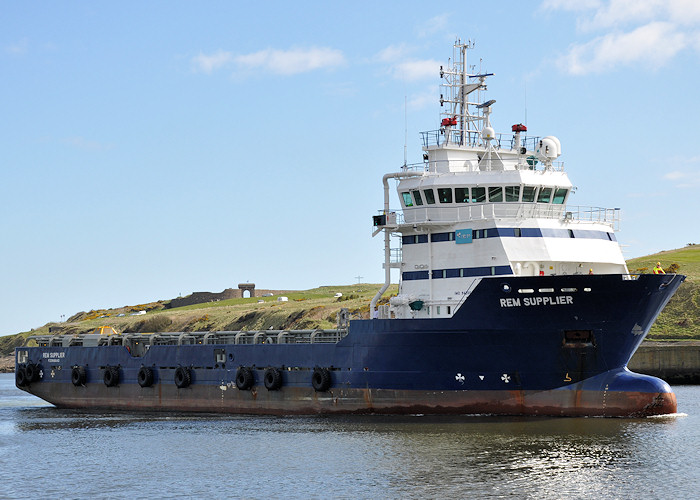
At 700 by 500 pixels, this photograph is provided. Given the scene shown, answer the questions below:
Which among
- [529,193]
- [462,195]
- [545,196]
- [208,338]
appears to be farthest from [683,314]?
[208,338]

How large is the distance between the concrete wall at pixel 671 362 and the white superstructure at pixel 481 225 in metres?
20.7

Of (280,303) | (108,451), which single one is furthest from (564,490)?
Result: (280,303)

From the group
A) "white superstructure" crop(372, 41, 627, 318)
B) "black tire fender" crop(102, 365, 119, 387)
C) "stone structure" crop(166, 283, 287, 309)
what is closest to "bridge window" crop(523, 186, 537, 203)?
"white superstructure" crop(372, 41, 627, 318)

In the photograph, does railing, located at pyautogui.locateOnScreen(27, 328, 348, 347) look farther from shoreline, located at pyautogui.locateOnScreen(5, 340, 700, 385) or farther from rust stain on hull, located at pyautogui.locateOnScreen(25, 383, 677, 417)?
shoreline, located at pyautogui.locateOnScreen(5, 340, 700, 385)

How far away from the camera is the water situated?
70.4 feet

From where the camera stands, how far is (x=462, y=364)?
2992 centimetres

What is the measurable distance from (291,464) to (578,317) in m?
10.0

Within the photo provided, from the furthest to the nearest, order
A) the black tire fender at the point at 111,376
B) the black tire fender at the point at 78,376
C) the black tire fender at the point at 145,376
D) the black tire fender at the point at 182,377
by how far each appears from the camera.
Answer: the black tire fender at the point at 78,376
the black tire fender at the point at 111,376
the black tire fender at the point at 145,376
the black tire fender at the point at 182,377

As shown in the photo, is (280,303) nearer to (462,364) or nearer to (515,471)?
(462,364)

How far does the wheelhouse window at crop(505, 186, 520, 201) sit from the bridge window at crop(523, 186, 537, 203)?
232 millimetres

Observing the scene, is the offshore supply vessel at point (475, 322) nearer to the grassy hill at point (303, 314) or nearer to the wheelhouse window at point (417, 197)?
the wheelhouse window at point (417, 197)

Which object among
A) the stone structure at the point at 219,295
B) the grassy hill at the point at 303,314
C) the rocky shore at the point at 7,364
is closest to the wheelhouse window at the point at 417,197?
the grassy hill at the point at 303,314

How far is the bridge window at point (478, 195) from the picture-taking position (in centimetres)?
3203

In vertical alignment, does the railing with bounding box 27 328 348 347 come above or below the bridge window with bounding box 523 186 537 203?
below
